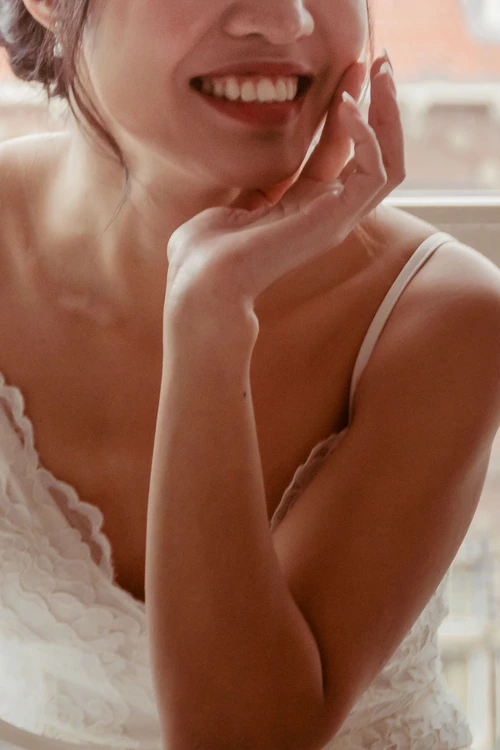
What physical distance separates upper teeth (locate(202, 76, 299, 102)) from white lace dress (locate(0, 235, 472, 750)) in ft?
0.97

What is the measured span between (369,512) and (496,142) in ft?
3.92

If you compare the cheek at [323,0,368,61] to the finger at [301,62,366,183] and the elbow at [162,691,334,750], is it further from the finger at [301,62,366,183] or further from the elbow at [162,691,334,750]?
the elbow at [162,691,334,750]

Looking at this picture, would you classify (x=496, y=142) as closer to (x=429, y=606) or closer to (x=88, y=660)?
(x=429, y=606)

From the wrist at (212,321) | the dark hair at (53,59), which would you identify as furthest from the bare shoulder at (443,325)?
the wrist at (212,321)

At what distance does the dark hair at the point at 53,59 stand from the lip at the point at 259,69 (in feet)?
0.56

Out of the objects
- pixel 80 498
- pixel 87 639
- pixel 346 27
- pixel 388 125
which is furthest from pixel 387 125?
pixel 87 639

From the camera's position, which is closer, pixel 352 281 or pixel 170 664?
pixel 170 664

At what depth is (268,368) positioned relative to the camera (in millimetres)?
1161

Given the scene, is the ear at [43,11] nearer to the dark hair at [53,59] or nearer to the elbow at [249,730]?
the dark hair at [53,59]

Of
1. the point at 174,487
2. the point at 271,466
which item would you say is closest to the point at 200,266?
the point at 174,487

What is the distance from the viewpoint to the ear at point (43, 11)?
99 centimetres

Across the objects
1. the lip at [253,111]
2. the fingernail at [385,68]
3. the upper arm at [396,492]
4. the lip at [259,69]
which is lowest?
the upper arm at [396,492]

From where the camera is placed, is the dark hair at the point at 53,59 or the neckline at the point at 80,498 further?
the neckline at the point at 80,498

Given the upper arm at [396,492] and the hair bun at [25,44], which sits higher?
the hair bun at [25,44]
